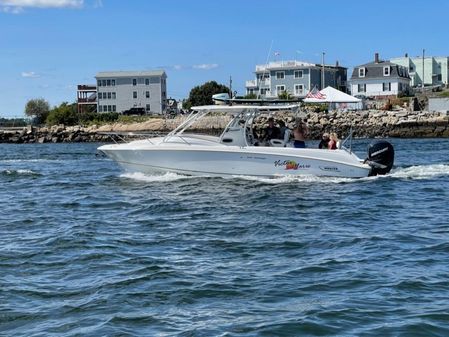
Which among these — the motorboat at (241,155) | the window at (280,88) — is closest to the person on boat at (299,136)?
the motorboat at (241,155)

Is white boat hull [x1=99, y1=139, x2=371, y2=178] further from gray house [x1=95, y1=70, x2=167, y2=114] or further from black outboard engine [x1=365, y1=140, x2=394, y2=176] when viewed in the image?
gray house [x1=95, y1=70, x2=167, y2=114]

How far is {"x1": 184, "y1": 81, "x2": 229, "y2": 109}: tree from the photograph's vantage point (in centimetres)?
9256

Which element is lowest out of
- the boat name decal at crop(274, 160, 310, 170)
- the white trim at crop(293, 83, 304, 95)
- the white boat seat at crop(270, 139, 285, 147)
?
the boat name decal at crop(274, 160, 310, 170)

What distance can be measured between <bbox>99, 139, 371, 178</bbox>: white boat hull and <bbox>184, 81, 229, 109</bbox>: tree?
2805 inches

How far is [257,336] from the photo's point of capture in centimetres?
683

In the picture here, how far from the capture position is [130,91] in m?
101

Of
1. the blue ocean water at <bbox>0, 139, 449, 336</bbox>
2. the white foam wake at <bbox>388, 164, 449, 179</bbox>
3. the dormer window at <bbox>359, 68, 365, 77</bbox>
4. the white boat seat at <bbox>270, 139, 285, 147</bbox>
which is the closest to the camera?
the blue ocean water at <bbox>0, 139, 449, 336</bbox>

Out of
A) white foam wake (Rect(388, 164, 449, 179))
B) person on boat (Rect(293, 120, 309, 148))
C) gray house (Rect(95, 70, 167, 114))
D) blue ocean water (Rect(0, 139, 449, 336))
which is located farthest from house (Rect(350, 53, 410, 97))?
blue ocean water (Rect(0, 139, 449, 336))

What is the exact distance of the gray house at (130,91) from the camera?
10100cm

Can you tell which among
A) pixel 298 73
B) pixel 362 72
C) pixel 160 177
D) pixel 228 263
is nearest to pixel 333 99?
pixel 160 177

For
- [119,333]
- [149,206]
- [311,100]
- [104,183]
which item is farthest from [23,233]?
[311,100]

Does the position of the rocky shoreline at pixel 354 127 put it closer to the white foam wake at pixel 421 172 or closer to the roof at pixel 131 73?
the roof at pixel 131 73

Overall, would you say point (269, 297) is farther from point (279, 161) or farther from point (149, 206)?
point (279, 161)

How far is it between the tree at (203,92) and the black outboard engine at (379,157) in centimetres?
7152
